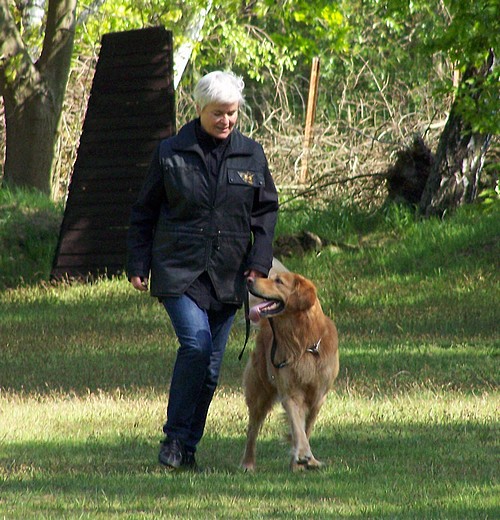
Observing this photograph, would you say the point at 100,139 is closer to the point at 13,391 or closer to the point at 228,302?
the point at 13,391

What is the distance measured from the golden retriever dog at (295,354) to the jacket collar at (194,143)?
0.73 metres

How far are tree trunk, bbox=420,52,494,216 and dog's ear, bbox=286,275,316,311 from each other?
1083 cm

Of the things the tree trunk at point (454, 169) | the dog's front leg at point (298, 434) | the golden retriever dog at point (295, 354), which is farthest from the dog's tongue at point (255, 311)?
the tree trunk at point (454, 169)

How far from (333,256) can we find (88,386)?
748 centimetres

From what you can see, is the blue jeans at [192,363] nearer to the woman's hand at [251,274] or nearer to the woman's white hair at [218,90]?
the woman's hand at [251,274]

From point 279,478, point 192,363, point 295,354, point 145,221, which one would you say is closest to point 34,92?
point 145,221

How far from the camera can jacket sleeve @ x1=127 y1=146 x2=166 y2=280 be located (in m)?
6.55

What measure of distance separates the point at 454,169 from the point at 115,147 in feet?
16.2

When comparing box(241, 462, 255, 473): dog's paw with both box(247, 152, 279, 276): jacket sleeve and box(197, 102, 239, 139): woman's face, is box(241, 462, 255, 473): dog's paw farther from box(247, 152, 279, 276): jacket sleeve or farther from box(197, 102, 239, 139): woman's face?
box(197, 102, 239, 139): woman's face

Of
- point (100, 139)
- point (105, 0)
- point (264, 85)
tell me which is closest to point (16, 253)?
point (100, 139)

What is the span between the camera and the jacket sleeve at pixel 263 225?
666 cm

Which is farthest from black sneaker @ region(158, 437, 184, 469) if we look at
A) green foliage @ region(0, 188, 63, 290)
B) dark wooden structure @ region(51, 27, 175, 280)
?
green foliage @ region(0, 188, 63, 290)

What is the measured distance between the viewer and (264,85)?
36.5m

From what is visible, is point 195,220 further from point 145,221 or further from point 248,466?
point 248,466
